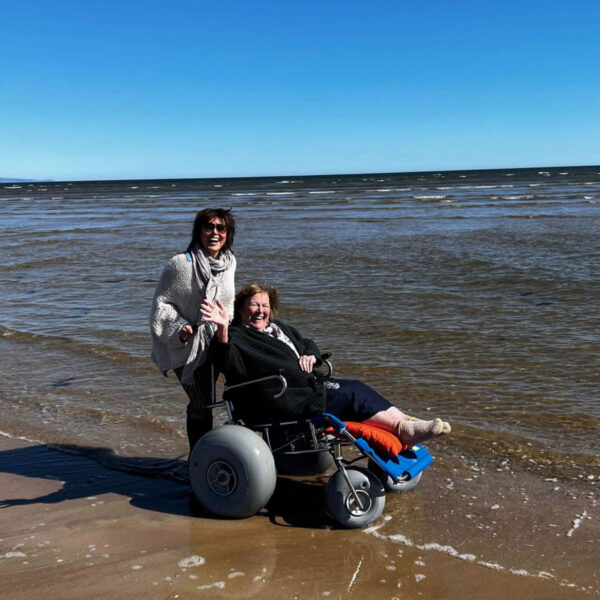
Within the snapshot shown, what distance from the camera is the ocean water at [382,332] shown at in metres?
5.80

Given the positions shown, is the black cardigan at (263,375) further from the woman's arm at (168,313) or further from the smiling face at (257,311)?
the woman's arm at (168,313)

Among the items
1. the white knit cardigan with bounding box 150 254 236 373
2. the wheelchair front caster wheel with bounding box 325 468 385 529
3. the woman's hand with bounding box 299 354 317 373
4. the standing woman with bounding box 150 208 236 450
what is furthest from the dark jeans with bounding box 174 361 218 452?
the wheelchair front caster wheel with bounding box 325 468 385 529

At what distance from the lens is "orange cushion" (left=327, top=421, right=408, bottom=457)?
Result: 4137 millimetres

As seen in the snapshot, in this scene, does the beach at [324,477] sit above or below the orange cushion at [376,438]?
below

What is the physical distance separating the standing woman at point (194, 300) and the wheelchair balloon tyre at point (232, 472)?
1.27 feet

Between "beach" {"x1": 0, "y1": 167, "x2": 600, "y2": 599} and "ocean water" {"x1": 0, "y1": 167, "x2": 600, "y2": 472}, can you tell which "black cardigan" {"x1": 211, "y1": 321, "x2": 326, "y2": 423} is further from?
"ocean water" {"x1": 0, "y1": 167, "x2": 600, "y2": 472}

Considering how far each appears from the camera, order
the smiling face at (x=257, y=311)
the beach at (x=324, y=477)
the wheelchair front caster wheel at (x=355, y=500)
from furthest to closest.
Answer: the smiling face at (x=257, y=311), the wheelchair front caster wheel at (x=355, y=500), the beach at (x=324, y=477)

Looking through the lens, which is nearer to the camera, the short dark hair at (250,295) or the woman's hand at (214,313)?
the woman's hand at (214,313)

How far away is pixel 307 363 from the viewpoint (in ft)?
14.5

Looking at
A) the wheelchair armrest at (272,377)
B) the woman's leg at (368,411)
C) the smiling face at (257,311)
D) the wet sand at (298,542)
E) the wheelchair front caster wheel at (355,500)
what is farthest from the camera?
the smiling face at (257,311)

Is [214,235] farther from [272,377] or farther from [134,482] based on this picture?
[134,482]

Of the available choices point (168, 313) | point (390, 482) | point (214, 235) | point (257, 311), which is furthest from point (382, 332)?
point (168, 313)

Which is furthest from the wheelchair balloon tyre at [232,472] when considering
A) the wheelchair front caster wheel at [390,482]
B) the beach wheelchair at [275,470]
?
the wheelchair front caster wheel at [390,482]

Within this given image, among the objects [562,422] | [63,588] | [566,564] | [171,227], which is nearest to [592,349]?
[562,422]
